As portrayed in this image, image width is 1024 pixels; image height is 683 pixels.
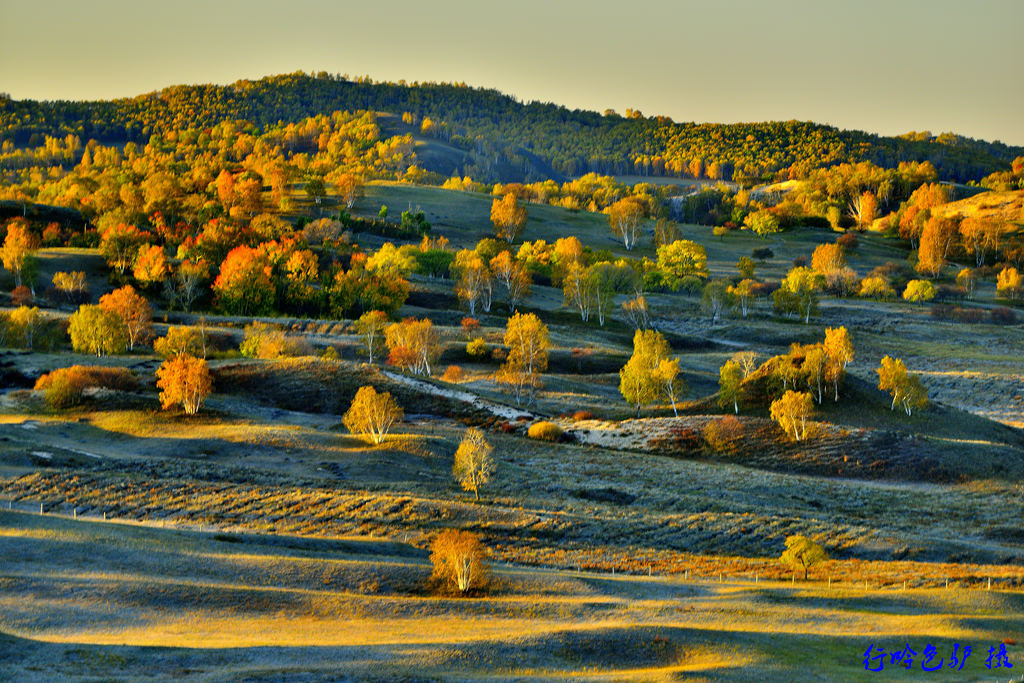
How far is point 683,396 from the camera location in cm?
9806

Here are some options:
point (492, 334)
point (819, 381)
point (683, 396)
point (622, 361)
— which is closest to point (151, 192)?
point (492, 334)

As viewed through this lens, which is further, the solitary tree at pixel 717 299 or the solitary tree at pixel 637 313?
the solitary tree at pixel 717 299

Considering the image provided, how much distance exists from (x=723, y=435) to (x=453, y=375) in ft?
119

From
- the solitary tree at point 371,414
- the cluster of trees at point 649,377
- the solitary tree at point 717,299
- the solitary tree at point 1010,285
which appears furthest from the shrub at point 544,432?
the solitary tree at point 1010,285

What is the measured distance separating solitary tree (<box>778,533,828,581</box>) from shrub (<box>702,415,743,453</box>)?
2948 centimetres

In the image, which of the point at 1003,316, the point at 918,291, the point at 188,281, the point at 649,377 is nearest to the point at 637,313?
the point at 649,377

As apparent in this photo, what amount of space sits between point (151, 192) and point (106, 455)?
131 meters

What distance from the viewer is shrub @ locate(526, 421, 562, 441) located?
7825 centimetres

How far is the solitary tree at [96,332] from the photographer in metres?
98.4

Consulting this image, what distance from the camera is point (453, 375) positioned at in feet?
339

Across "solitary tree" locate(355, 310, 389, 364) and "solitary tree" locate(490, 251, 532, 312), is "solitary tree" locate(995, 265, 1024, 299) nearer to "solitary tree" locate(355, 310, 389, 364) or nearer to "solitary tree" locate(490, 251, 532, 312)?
"solitary tree" locate(490, 251, 532, 312)

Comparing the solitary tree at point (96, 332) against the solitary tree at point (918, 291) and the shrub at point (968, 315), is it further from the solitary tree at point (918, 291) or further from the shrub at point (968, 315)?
the solitary tree at point (918, 291)

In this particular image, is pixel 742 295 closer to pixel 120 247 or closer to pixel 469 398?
pixel 469 398

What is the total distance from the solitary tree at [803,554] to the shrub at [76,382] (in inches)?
2462
